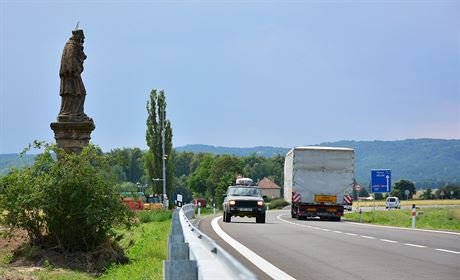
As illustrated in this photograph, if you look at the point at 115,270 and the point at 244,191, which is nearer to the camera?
the point at 115,270

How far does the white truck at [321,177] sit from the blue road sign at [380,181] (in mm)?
10639

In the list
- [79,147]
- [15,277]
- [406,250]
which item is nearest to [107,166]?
[15,277]

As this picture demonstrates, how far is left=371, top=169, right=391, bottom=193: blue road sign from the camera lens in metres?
50.6

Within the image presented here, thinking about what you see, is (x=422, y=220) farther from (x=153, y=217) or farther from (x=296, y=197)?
(x=153, y=217)

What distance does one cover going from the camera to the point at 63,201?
1523cm

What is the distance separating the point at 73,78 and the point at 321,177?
18344mm

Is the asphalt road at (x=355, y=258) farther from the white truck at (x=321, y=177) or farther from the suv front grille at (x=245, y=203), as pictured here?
the white truck at (x=321, y=177)

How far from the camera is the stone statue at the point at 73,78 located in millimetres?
25938

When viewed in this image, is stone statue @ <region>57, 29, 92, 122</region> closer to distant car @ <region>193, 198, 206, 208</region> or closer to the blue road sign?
distant car @ <region>193, 198, 206, 208</region>

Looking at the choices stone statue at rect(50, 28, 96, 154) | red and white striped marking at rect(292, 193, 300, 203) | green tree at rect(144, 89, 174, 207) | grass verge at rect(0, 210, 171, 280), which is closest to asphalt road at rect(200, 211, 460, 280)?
grass verge at rect(0, 210, 171, 280)

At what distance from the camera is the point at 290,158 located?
42.7 metres

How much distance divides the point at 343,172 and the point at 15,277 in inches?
1175

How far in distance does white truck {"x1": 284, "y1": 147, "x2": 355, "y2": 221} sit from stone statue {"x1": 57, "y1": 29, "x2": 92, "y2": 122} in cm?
1718

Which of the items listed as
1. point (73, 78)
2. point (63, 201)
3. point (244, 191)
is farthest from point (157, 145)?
point (63, 201)
